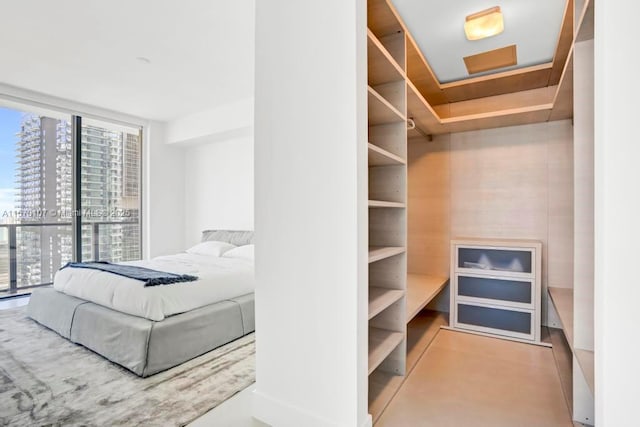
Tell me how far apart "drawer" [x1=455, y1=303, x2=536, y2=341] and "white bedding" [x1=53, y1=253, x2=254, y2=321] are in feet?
6.78

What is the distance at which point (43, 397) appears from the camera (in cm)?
198

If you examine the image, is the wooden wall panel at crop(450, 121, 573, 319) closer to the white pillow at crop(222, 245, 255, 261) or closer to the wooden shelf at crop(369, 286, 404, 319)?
the wooden shelf at crop(369, 286, 404, 319)

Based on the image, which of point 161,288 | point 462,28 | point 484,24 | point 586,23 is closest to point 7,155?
point 161,288

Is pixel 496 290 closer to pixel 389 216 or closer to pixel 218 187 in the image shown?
pixel 389 216

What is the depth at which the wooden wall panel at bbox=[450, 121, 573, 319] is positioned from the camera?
9.78ft

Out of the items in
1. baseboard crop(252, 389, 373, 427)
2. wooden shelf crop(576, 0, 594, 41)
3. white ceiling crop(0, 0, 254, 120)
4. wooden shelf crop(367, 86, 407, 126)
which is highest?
white ceiling crop(0, 0, 254, 120)

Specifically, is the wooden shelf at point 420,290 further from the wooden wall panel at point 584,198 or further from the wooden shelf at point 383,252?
the wooden wall panel at point 584,198

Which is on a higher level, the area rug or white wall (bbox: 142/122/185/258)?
white wall (bbox: 142/122/185/258)

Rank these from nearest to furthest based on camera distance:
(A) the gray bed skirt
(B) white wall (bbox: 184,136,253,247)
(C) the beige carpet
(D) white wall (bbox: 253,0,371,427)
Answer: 1. (D) white wall (bbox: 253,0,371,427)
2. (C) the beige carpet
3. (A) the gray bed skirt
4. (B) white wall (bbox: 184,136,253,247)

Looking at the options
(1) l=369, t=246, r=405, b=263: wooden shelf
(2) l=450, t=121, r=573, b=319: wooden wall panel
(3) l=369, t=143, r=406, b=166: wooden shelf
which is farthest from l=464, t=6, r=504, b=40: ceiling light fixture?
(1) l=369, t=246, r=405, b=263: wooden shelf

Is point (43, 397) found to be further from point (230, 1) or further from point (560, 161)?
point (560, 161)

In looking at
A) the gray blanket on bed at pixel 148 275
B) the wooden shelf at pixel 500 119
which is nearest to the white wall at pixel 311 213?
the gray blanket on bed at pixel 148 275

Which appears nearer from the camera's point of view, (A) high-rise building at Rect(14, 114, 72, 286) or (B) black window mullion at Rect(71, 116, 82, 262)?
(A) high-rise building at Rect(14, 114, 72, 286)

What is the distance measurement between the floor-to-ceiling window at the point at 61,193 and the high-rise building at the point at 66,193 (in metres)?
0.01
